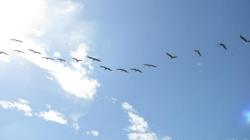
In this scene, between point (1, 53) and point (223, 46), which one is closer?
point (223, 46)

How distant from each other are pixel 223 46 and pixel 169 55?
1016 centimetres

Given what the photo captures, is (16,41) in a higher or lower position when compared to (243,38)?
higher

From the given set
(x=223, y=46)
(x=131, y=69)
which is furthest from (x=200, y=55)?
(x=131, y=69)

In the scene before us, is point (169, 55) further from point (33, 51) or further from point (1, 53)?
point (1, 53)

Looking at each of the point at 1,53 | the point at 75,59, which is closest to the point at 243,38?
the point at 75,59

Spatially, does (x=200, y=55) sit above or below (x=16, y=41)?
below

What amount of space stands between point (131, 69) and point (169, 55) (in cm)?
709

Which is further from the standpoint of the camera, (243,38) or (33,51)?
(33,51)

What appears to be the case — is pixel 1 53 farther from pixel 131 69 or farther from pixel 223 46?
pixel 223 46

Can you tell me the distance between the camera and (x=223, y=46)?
72562 millimetres

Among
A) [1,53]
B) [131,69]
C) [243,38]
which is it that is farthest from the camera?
[1,53]

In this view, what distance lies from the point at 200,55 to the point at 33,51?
29193 millimetres

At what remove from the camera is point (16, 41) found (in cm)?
8169

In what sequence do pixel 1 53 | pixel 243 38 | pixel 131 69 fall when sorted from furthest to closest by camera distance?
1. pixel 1 53
2. pixel 131 69
3. pixel 243 38
